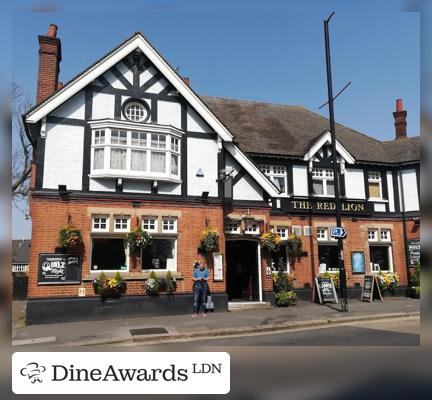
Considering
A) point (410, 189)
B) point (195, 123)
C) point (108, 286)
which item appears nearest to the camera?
point (108, 286)

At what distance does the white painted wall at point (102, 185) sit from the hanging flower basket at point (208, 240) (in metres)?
3.63

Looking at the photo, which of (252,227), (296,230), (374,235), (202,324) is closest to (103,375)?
(202,324)

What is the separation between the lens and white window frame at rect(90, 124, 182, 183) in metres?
14.0

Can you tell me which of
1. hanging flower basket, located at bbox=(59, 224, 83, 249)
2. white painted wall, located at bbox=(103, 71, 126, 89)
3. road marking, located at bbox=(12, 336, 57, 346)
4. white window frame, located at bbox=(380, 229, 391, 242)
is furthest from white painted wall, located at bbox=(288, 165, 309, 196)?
road marking, located at bbox=(12, 336, 57, 346)

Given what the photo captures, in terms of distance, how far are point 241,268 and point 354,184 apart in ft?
23.6

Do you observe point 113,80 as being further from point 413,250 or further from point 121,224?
point 413,250

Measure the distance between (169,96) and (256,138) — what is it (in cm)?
541

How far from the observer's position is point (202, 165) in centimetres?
1548

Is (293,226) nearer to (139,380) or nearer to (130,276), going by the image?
(130,276)

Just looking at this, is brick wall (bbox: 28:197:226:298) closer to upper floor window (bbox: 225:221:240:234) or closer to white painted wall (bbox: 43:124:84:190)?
white painted wall (bbox: 43:124:84:190)

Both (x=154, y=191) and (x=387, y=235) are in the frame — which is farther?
(x=387, y=235)

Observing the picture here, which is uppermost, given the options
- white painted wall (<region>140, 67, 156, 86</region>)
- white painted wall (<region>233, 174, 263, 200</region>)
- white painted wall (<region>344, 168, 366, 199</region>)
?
white painted wall (<region>140, 67, 156, 86</region>)

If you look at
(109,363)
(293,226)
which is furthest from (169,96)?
(109,363)

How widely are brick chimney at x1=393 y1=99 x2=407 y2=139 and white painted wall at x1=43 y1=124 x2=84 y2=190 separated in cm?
1764
